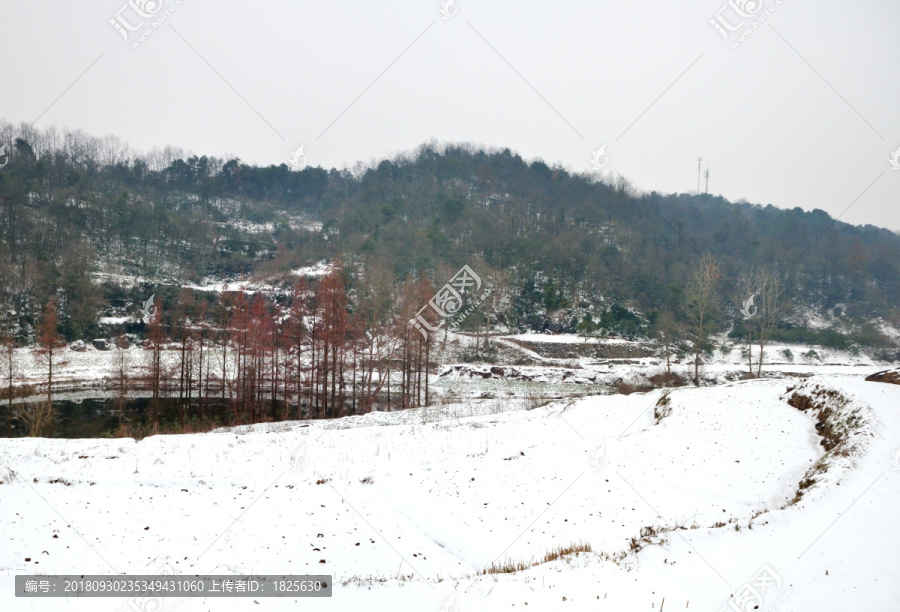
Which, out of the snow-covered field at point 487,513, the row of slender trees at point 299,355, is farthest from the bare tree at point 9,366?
the snow-covered field at point 487,513

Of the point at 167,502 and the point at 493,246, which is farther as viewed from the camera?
the point at 493,246

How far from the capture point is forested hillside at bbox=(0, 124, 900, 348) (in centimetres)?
5578

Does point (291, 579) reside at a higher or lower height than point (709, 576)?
lower

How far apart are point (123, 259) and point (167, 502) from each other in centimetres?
6864

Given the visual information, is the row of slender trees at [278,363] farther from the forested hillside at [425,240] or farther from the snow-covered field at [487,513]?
the forested hillside at [425,240]

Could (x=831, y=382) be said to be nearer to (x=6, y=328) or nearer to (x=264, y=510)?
(x=264, y=510)

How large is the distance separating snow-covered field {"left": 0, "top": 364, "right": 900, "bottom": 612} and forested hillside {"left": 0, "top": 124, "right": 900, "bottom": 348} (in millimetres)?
36543

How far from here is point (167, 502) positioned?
9438mm

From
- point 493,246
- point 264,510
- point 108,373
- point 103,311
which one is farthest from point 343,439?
point 493,246

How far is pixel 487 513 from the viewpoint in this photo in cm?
984

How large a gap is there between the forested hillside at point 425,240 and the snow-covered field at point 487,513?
120ft

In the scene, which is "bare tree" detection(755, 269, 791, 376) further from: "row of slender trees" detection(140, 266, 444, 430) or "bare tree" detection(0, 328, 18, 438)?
"bare tree" detection(0, 328, 18, 438)

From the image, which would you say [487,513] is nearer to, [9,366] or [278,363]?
[278,363]

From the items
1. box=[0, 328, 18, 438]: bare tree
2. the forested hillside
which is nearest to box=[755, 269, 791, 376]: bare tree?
the forested hillside
